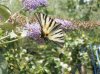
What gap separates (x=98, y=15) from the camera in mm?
4516

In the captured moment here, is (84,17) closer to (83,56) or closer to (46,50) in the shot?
(83,56)

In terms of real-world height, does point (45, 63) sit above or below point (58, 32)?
below

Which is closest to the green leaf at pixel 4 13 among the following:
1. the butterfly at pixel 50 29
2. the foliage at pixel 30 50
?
the foliage at pixel 30 50

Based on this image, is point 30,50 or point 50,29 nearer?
point 50,29

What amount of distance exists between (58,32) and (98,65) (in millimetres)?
2402

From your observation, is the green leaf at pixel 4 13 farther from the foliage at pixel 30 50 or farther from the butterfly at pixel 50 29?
the butterfly at pixel 50 29

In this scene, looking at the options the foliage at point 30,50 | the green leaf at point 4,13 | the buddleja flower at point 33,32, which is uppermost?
the green leaf at point 4,13

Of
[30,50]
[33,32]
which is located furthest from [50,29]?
[30,50]

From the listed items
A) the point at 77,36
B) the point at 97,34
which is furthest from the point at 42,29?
the point at 97,34

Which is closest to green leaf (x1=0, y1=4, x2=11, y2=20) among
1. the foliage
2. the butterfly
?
the foliage

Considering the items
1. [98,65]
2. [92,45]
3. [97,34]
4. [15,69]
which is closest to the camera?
[15,69]

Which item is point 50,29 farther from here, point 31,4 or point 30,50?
point 30,50

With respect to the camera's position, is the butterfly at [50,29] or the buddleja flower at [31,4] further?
the butterfly at [50,29]

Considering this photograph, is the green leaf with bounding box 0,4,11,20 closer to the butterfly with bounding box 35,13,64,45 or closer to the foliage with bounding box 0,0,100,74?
the foliage with bounding box 0,0,100,74
